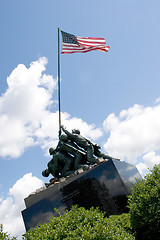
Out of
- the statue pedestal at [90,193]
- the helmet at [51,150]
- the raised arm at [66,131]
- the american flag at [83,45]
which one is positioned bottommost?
the statue pedestal at [90,193]

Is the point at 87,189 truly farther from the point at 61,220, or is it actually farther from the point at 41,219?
the point at 61,220

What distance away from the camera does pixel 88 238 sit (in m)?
4.57

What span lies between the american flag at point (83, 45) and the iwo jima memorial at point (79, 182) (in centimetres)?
467

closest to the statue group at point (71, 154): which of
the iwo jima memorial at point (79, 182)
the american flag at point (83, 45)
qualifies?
the iwo jima memorial at point (79, 182)

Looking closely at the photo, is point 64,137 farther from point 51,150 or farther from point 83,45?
point 83,45

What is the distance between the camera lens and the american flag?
13.2m

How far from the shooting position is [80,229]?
16.1 feet

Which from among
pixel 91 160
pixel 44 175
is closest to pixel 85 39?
pixel 91 160

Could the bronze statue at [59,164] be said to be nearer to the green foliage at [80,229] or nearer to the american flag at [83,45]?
the green foliage at [80,229]

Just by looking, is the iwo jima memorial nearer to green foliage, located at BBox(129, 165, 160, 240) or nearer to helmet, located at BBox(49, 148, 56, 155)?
helmet, located at BBox(49, 148, 56, 155)

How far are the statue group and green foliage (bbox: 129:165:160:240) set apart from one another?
419 cm

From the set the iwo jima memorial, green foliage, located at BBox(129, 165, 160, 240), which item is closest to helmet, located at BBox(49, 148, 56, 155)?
the iwo jima memorial

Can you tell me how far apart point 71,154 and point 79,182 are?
2.50 m

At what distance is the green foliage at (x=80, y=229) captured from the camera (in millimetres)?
4742
